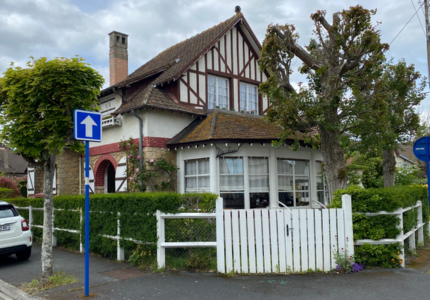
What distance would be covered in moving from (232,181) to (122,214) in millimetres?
4698

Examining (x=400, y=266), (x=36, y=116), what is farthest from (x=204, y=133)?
(x=400, y=266)

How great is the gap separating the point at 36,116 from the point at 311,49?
744cm

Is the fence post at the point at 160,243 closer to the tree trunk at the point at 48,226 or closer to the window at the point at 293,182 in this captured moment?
the tree trunk at the point at 48,226

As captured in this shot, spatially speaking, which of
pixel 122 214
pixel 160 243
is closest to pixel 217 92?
pixel 122 214

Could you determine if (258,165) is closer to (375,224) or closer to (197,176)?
(197,176)

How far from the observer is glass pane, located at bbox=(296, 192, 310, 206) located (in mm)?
13000

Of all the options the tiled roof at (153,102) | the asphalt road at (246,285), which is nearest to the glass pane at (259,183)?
the tiled roof at (153,102)

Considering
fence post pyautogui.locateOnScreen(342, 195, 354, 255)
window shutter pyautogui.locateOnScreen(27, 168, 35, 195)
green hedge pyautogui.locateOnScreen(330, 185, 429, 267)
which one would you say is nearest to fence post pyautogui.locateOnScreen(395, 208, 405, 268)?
green hedge pyautogui.locateOnScreen(330, 185, 429, 267)

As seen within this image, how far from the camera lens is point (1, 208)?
29.6 ft

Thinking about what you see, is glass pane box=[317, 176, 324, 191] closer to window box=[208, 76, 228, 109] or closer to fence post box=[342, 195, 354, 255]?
window box=[208, 76, 228, 109]

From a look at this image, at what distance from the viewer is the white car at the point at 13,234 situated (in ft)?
→ 27.7

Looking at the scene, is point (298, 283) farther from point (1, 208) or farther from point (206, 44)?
point (206, 44)

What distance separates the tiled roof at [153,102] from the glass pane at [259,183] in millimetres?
3224

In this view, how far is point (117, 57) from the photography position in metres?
18.5
